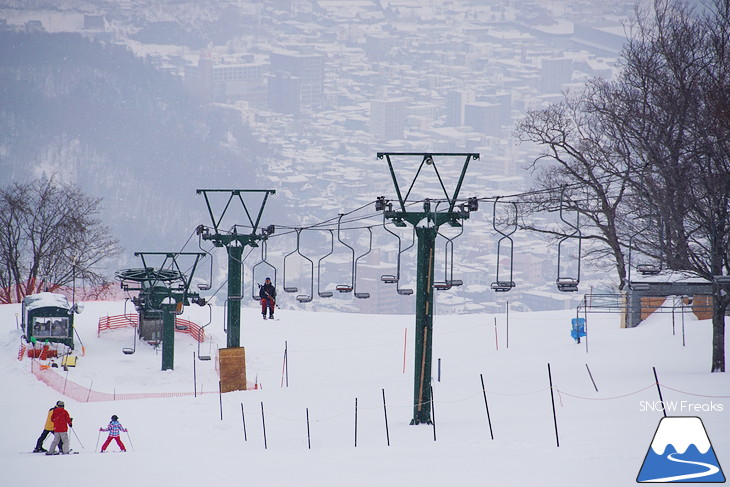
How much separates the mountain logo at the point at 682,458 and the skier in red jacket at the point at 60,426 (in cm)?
1237

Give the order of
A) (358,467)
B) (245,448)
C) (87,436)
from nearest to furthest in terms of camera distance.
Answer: (358,467)
(245,448)
(87,436)

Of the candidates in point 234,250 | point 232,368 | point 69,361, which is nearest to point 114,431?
point 232,368

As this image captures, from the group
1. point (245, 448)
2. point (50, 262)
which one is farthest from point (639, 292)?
point (50, 262)

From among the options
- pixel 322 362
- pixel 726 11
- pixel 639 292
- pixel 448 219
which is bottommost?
pixel 322 362

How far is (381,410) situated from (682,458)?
10.5 m

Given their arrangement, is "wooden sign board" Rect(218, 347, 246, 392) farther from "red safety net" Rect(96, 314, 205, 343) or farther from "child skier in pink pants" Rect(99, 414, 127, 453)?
"red safety net" Rect(96, 314, 205, 343)

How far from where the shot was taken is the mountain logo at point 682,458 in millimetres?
16219

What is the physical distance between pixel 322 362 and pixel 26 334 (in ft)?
41.0

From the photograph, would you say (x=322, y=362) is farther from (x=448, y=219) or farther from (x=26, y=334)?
(x=448, y=219)

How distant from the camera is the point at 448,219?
23.2 m

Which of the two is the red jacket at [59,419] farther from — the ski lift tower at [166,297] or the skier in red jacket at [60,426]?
the ski lift tower at [166,297]

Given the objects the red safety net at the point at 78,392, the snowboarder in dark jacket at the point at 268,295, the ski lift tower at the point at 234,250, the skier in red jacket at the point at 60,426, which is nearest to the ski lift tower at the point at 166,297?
the snowboarder in dark jacket at the point at 268,295

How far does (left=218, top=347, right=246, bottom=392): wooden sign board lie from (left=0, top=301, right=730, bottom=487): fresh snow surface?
6.69ft

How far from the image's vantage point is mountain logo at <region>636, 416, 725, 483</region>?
1622 cm
